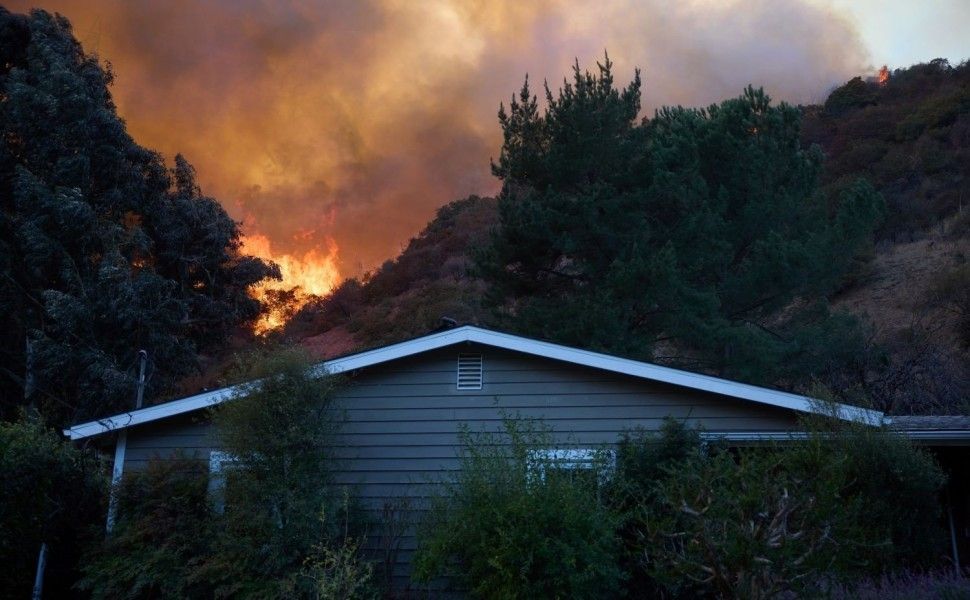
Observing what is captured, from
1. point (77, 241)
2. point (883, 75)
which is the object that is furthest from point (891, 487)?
point (883, 75)

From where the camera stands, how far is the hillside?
2033 cm

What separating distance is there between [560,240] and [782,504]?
1335 cm

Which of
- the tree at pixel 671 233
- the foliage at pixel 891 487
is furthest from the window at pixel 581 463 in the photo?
the tree at pixel 671 233

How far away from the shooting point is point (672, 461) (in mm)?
10172

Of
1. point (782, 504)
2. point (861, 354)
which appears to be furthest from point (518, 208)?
point (782, 504)

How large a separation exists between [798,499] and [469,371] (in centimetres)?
594

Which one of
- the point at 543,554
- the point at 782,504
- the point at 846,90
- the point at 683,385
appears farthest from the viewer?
the point at 846,90

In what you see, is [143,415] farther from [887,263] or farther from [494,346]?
[887,263]

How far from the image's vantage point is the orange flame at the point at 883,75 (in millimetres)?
48175

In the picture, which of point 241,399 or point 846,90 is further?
point 846,90

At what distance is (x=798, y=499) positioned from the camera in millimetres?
6777

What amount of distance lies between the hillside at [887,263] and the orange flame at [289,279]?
1704 mm

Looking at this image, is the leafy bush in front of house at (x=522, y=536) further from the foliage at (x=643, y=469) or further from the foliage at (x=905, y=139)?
the foliage at (x=905, y=139)

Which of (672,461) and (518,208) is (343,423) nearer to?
(672,461)
